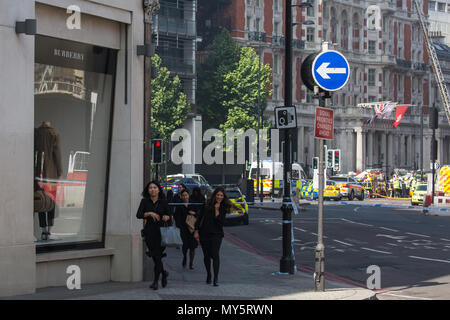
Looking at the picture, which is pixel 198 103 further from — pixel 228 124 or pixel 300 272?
pixel 300 272

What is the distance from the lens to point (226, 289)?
597 inches

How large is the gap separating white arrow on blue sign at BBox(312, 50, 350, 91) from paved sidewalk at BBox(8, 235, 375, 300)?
128 inches

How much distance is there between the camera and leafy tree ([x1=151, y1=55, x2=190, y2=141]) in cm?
6888

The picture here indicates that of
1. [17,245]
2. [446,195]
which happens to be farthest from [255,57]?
[17,245]

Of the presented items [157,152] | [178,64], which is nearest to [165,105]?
[178,64]

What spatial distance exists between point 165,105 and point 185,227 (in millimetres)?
50110

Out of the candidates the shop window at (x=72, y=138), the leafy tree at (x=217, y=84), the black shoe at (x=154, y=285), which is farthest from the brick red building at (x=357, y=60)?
the black shoe at (x=154, y=285)

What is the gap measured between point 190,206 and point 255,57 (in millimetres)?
63484

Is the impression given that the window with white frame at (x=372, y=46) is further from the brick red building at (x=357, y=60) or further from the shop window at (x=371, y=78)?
the shop window at (x=371, y=78)

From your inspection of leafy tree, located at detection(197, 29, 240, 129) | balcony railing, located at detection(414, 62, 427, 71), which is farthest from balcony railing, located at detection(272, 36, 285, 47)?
balcony railing, located at detection(414, 62, 427, 71)

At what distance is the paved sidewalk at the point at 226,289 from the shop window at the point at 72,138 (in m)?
1.04

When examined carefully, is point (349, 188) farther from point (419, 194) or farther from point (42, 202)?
point (42, 202)

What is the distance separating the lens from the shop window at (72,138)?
14.6 meters

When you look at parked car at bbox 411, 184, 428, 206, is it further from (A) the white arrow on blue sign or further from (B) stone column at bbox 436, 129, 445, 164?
(B) stone column at bbox 436, 129, 445, 164
